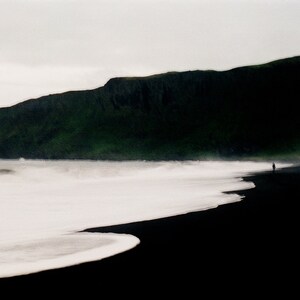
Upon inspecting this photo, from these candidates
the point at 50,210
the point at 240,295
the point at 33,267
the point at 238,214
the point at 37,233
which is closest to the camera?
the point at 240,295

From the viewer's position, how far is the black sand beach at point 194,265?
1127 cm

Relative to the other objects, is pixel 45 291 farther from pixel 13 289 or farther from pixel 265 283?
pixel 265 283

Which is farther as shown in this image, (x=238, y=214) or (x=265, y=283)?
(x=238, y=214)

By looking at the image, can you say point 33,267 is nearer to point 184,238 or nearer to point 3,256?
point 3,256

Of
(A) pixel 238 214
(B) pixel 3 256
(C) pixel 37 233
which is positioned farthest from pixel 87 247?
(A) pixel 238 214

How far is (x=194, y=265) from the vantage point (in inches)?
518

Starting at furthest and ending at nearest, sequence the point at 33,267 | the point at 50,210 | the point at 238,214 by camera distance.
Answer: the point at 50,210, the point at 238,214, the point at 33,267

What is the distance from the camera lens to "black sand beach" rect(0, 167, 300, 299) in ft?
37.0

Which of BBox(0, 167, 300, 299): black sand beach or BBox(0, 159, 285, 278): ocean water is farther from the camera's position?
BBox(0, 159, 285, 278): ocean water

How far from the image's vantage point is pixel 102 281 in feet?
38.8

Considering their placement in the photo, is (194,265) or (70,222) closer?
(194,265)

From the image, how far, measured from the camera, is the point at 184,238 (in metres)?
17.0

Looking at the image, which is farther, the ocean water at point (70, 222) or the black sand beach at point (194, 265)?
the ocean water at point (70, 222)

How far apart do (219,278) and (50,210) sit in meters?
15.5
